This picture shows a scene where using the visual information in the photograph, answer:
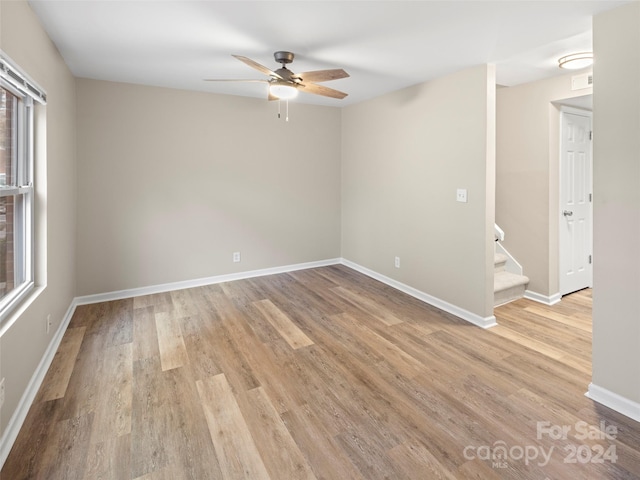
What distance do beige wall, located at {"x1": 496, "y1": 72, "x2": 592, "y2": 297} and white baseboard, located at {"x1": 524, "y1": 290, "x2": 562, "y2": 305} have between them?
0.12 feet

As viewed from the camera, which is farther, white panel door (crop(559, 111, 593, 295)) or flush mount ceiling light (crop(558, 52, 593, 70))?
white panel door (crop(559, 111, 593, 295))

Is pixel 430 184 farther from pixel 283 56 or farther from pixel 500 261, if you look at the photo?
pixel 283 56

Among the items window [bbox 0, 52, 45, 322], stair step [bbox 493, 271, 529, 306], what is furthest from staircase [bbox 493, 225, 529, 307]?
window [bbox 0, 52, 45, 322]

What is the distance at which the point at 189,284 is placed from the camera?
4.41 meters

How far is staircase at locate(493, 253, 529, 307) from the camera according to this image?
3791 millimetres

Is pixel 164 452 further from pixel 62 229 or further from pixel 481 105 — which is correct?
pixel 481 105

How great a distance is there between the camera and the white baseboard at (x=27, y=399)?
5.59 feet

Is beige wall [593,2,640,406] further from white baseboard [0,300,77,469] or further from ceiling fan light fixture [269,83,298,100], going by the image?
white baseboard [0,300,77,469]

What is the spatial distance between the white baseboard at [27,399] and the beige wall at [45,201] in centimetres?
5

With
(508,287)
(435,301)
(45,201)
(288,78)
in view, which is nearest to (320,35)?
(288,78)

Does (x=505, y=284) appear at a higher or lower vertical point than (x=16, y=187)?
lower

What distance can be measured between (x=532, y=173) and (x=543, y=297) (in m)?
1.41

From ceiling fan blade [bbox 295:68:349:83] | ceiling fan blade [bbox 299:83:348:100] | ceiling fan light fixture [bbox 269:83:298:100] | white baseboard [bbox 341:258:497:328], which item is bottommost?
white baseboard [bbox 341:258:497:328]

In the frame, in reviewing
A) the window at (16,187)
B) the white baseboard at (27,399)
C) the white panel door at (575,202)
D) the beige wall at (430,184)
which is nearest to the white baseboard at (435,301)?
the beige wall at (430,184)
